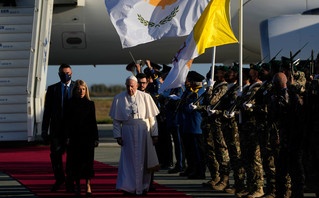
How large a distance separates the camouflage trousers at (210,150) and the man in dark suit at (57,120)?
2061 millimetres

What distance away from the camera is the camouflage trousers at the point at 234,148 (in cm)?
751

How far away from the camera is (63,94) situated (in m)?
8.28

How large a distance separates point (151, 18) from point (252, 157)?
3217mm

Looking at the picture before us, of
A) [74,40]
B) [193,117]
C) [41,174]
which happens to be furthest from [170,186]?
[74,40]

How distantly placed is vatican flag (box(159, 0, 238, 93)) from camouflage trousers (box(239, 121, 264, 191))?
146cm

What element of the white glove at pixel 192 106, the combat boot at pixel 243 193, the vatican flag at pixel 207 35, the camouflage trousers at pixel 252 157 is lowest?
the combat boot at pixel 243 193

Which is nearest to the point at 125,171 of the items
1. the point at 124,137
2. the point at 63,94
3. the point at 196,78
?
the point at 124,137

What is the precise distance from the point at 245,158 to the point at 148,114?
151 cm

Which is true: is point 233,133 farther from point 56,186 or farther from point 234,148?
point 56,186

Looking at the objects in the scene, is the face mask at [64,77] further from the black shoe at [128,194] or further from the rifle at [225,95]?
the rifle at [225,95]

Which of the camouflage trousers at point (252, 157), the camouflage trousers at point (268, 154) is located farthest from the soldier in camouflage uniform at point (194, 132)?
the camouflage trousers at point (268, 154)

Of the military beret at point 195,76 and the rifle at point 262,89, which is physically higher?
the military beret at point 195,76

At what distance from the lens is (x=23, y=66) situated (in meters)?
14.6

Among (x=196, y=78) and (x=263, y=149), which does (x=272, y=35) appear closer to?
(x=196, y=78)
